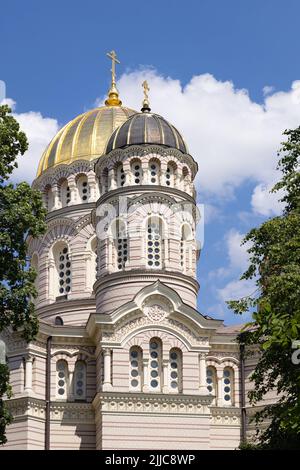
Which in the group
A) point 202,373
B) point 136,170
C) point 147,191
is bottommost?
point 202,373

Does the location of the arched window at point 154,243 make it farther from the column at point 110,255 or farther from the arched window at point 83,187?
the arched window at point 83,187

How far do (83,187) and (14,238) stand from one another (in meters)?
22.8

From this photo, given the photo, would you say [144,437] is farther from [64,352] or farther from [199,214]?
[199,214]

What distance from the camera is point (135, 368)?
122ft

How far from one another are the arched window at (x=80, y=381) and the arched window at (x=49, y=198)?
10911mm

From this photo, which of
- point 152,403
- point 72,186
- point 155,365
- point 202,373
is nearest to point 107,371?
point 155,365

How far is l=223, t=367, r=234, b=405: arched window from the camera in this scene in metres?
40.0

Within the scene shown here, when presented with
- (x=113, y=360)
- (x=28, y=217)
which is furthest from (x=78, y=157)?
(x=28, y=217)

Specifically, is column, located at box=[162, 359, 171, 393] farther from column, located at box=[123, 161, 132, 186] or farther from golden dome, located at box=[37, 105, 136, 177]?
golden dome, located at box=[37, 105, 136, 177]

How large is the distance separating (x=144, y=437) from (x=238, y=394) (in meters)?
5.46

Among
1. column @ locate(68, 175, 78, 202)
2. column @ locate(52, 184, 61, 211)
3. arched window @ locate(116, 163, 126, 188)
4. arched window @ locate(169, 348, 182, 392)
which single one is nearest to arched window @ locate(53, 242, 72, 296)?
column @ locate(52, 184, 61, 211)

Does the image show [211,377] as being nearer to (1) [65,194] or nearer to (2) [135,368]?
(2) [135,368]

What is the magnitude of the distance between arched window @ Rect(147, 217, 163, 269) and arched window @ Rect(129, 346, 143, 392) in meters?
3.89

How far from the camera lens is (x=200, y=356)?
37.8 m
